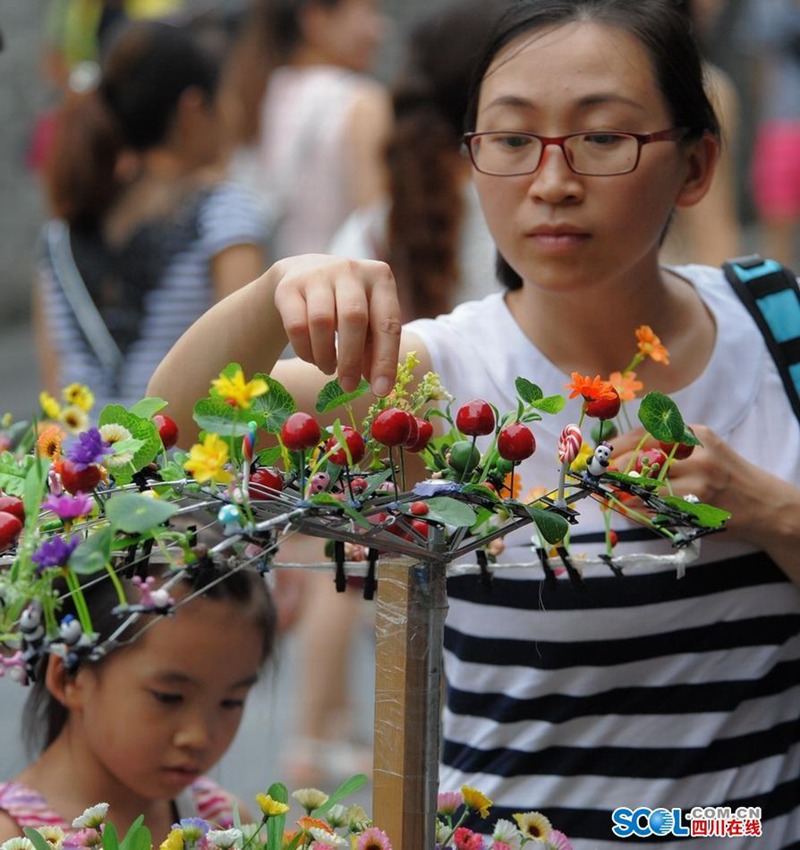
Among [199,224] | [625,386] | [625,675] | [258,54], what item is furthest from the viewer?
[258,54]

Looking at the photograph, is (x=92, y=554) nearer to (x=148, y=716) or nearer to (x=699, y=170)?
(x=148, y=716)

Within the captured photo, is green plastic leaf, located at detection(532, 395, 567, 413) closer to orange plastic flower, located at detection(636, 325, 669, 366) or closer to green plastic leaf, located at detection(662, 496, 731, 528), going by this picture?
green plastic leaf, located at detection(662, 496, 731, 528)

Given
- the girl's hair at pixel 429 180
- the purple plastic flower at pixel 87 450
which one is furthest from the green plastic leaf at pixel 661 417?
the girl's hair at pixel 429 180

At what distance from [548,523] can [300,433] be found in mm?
217

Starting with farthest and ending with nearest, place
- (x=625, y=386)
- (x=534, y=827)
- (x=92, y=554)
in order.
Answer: (x=625, y=386) < (x=534, y=827) < (x=92, y=554)

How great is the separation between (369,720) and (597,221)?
105 inches

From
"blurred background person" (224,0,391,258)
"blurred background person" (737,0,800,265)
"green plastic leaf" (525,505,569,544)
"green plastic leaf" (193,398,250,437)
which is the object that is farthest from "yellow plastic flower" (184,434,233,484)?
"blurred background person" (737,0,800,265)

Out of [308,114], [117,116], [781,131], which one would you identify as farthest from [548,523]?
[781,131]

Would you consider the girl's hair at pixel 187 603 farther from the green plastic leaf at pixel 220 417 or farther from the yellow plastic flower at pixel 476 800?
the green plastic leaf at pixel 220 417

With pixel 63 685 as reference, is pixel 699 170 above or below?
above

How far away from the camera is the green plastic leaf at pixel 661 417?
4.63 ft

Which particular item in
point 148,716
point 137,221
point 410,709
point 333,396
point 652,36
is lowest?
point 148,716

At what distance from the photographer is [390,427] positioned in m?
1.31

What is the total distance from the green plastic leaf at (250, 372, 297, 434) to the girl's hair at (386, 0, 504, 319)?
2.09 metres
